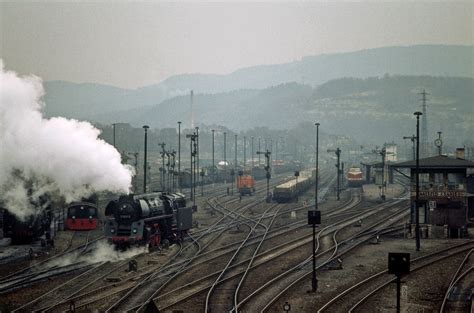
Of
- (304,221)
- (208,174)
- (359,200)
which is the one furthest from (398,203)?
(208,174)

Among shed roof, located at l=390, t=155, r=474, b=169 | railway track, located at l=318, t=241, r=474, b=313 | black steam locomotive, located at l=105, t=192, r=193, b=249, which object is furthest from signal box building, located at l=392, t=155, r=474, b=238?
black steam locomotive, located at l=105, t=192, r=193, b=249

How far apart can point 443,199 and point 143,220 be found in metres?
22.3

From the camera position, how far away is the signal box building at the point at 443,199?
4472cm

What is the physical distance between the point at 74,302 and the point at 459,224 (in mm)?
30289

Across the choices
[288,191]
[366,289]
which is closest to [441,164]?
[366,289]

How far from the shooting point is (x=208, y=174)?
342 feet

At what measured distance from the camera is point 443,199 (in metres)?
45.0

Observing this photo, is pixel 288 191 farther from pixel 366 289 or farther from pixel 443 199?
pixel 366 289

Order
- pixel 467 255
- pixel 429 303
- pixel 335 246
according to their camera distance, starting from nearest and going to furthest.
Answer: pixel 429 303, pixel 467 255, pixel 335 246

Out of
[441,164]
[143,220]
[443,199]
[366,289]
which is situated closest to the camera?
[366,289]

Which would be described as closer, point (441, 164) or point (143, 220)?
point (143, 220)

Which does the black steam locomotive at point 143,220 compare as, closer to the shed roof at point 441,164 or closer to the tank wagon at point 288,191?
the shed roof at point 441,164

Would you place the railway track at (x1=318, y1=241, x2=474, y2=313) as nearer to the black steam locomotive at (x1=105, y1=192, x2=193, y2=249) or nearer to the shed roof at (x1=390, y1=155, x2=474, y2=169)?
the shed roof at (x1=390, y1=155, x2=474, y2=169)

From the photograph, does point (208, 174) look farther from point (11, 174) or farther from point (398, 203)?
point (11, 174)
